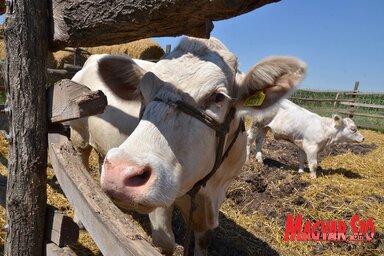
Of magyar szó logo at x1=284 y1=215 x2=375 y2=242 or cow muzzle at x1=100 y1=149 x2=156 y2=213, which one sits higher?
cow muzzle at x1=100 y1=149 x2=156 y2=213

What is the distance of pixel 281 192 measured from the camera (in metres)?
6.42

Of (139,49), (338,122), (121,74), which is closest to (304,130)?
(338,122)

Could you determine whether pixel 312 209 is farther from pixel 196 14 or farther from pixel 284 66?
pixel 196 14

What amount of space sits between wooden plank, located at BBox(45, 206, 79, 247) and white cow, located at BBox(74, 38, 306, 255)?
306mm

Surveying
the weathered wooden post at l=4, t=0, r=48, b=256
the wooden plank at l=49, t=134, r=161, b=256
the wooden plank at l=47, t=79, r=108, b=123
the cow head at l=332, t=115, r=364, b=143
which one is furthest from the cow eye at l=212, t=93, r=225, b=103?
the cow head at l=332, t=115, r=364, b=143

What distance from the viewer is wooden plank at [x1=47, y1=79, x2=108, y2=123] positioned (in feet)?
5.83

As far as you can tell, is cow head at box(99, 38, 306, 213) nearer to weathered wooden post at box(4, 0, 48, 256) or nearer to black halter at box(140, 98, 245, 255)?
black halter at box(140, 98, 245, 255)

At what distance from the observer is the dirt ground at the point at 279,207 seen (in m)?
4.61

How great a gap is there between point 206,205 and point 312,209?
317cm

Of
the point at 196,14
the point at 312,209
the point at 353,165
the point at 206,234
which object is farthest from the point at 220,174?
the point at 353,165

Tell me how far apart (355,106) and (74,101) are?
21.9 m

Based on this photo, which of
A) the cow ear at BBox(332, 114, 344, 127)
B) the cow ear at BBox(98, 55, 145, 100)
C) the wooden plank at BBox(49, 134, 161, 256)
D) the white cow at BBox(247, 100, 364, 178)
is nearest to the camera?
the wooden plank at BBox(49, 134, 161, 256)

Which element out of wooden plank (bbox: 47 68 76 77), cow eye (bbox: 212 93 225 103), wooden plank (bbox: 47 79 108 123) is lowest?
wooden plank (bbox: 47 68 76 77)

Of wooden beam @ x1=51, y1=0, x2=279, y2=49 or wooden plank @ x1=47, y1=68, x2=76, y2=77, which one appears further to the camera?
wooden plank @ x1=47, y1=68, x2=76, y2=77
